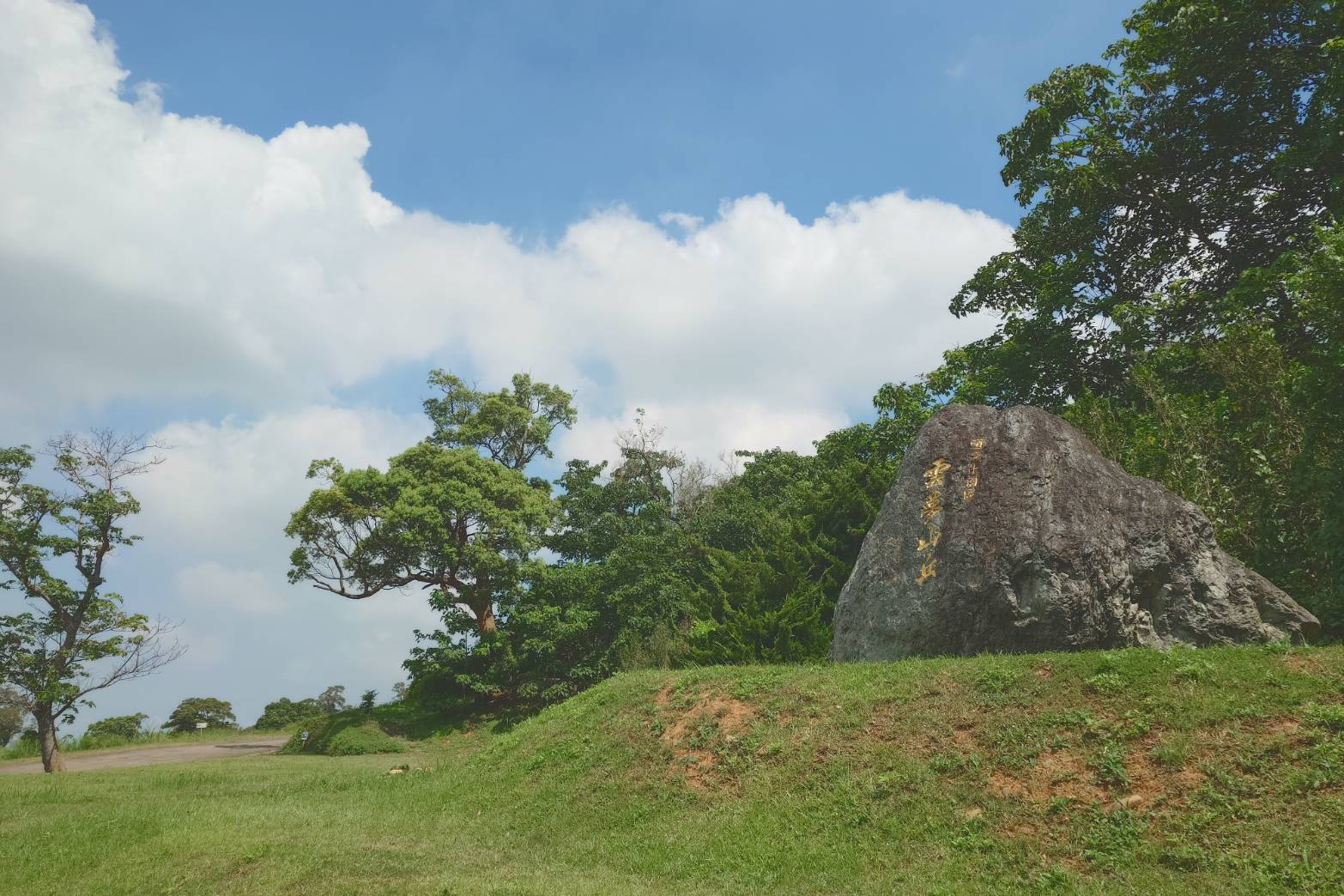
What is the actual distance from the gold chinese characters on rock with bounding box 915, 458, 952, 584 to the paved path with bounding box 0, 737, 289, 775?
22.6m

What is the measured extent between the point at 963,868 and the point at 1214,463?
1109cm

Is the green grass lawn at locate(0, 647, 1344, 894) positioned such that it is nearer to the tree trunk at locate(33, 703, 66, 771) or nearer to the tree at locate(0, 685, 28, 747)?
the tree trunk at locate(33, 703, 66, 771)

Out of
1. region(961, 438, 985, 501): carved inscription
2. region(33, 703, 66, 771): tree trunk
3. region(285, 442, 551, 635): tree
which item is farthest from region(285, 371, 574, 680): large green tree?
region(961, 438, 985, 501): carved inscription

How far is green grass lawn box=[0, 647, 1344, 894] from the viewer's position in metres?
7.66

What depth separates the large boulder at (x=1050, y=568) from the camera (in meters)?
11.8

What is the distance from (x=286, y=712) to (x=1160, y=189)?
4459cm

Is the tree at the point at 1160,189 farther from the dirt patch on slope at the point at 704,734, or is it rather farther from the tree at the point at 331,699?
the tree at the point at 331,699

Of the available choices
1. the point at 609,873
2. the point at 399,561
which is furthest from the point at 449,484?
the point at 609,873

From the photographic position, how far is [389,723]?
98.2ft

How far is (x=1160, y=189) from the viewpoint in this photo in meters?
23.9

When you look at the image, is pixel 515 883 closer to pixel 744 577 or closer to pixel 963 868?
pixel 963 868

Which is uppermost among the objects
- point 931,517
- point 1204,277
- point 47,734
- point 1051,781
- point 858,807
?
point 1204,277

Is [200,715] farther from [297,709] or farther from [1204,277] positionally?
[1204,277]

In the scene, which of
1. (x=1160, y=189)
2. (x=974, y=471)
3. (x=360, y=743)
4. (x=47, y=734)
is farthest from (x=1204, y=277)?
(x=47, y=734)
